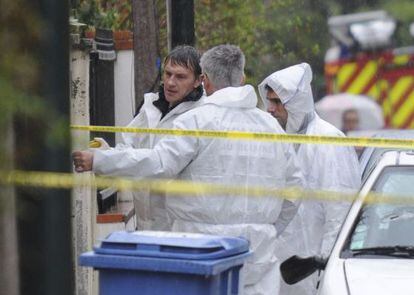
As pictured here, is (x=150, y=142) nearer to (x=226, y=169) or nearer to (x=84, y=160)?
(x=226, y=169)

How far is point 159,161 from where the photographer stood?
16.5 feet

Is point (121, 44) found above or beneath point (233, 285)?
above

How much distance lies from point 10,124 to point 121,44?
338 inches

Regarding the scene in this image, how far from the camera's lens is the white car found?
4.55 meters

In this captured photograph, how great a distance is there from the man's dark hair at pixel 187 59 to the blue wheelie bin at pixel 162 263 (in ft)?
5.85

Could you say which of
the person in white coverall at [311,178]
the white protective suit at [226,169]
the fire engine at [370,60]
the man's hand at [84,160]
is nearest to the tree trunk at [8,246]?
the fire engine at [370,60]

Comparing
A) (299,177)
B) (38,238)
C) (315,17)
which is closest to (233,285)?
(299,177)

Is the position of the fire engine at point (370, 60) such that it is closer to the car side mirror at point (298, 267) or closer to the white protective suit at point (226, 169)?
the white protective suit at point (226, 169)

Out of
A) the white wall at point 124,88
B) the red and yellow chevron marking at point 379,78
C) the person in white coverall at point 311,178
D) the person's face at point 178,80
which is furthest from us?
the white wall at point 124,88

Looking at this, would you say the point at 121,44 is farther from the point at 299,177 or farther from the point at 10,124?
the point at 10,124

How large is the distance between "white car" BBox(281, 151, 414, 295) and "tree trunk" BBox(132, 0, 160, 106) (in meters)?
4.44

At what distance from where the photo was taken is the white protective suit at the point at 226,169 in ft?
16.5

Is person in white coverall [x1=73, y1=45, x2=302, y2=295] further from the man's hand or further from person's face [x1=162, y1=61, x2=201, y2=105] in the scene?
person's face [x1=162, y1=61, x2=201, y2=105]

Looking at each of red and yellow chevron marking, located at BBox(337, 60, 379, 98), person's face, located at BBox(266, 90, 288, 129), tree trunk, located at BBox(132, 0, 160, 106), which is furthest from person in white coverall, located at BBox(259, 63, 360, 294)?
tree trunk, located at BBox(132, 0, 160, 106)
